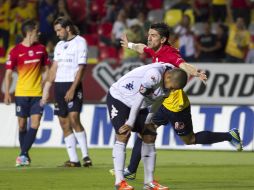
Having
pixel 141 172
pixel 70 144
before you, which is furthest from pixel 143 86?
pixel 70 144

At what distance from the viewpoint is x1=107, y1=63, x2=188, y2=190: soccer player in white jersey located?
11.1 m

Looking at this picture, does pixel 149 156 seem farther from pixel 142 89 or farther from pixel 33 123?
pixel 33 123

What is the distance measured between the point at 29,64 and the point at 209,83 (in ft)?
26.6

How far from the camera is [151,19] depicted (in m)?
26.8

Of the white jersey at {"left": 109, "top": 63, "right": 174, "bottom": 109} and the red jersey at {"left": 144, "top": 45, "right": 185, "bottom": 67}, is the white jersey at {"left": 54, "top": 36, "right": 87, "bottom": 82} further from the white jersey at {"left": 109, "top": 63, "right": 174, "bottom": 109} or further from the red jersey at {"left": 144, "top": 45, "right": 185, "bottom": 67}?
the white jersey at {"left": 109, "top": 63, "right": 174, "bottom": 109}

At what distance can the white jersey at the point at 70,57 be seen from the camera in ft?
50.5

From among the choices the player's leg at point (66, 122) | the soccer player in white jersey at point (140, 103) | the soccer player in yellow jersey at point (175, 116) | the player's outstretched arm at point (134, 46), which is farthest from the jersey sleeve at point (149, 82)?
the player's leg at point (66, 122)

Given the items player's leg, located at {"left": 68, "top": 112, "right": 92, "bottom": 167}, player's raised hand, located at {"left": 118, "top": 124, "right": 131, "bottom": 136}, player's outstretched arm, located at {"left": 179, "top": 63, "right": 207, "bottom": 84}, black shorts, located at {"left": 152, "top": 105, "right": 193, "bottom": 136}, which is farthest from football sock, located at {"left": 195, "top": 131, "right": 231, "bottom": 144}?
player's raised hand, located at {"left": 118, "top": 124, "right": 131, "bottom": 136}

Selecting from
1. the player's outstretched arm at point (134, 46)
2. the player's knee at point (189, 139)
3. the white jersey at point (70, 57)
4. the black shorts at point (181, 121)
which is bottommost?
the player's knee at point (189, 139)

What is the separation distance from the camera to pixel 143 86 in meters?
11.1

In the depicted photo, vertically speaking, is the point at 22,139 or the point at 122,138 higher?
the point at 122,138

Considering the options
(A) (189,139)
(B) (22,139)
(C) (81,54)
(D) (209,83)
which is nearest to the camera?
(A) (189,139)

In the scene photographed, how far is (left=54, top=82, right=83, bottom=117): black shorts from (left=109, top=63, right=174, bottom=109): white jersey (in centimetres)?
365

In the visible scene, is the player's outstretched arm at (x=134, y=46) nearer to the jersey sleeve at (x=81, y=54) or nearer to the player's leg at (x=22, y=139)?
the jersey sleeve at (x=81, y=54)
